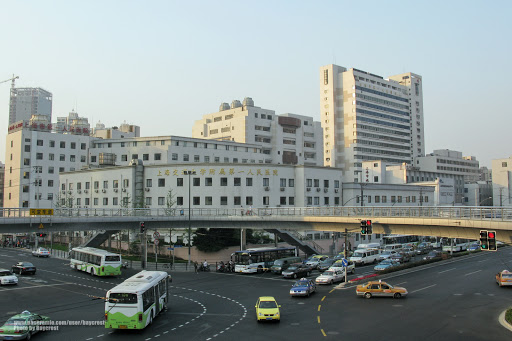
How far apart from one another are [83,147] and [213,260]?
67.2 metres

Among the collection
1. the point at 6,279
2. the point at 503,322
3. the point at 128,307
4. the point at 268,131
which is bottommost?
the point at 503,322

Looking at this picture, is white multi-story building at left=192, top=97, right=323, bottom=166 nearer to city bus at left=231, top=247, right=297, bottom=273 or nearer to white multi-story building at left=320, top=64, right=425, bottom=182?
white multi-story building at left=320, top=64, right=425, bottom=182

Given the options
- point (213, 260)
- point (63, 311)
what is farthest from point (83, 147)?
point (63, 311)

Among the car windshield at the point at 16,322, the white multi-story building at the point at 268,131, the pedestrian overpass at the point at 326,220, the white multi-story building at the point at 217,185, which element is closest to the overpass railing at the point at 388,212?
the pedestrian overpass at the point at 326,220

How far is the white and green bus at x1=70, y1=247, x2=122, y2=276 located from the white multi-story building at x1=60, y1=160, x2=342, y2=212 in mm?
22001

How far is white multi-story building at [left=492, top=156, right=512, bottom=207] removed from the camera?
14662 cm

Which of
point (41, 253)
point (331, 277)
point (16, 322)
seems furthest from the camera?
point (41, 253)

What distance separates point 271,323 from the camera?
2911 centimetres

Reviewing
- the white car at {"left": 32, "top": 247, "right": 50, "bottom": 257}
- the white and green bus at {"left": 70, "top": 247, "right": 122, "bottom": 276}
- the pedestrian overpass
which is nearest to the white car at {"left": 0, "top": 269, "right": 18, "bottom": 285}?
the pedestrian overpass

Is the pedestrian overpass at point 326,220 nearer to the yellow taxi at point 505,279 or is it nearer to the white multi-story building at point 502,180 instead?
the yellow taxi at point 505,279

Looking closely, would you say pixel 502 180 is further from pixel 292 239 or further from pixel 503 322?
pixel 503 322

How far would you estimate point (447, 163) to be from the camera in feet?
604

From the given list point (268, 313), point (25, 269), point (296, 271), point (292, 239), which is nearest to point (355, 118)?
point (292, 239)

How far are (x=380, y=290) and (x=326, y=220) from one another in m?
16.8
